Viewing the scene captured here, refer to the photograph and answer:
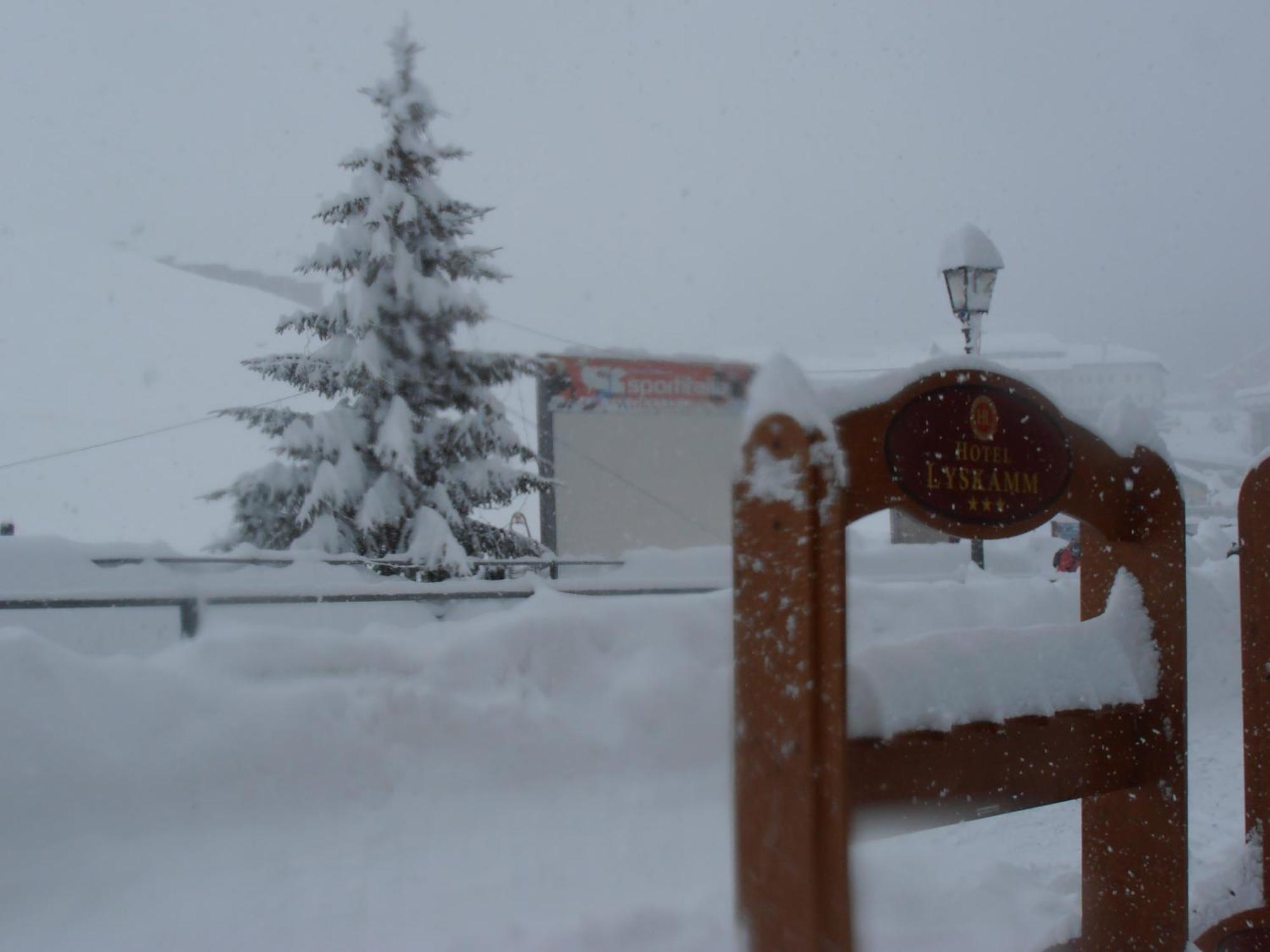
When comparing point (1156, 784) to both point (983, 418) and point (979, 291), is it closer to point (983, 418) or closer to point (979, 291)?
point (983, 418)

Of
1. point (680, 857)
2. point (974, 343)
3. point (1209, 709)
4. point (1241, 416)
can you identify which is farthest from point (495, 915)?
point (1241, 416)

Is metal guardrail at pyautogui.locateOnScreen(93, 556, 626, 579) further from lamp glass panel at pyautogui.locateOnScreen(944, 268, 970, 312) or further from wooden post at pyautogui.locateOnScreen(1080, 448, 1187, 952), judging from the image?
wooden post at pyautogui.locateOnScreen(1080, 448, 1187, 952)

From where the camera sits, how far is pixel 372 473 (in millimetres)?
11984

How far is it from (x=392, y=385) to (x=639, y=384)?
7.73 m

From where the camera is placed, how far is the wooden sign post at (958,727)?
1669 mm

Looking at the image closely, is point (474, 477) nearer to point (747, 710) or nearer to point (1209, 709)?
point (1209, 709)

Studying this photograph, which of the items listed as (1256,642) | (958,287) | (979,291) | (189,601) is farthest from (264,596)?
(979,291)

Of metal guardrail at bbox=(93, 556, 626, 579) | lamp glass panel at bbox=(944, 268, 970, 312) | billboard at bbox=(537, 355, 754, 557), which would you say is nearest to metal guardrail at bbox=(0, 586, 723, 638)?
metal guardrail at bbox=(93, 556, 626, 579)

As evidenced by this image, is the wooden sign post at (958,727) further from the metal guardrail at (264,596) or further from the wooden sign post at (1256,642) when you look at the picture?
the metal guardrail at (264,596)

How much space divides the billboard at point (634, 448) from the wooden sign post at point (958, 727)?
537 inches

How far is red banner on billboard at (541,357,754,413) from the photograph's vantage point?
57.6 feet

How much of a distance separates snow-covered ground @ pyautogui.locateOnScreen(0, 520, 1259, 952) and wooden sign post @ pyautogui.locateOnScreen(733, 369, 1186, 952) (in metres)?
0.64

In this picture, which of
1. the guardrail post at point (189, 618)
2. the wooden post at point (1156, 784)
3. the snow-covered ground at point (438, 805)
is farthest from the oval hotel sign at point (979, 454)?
the guardrail post at point (189, 618)

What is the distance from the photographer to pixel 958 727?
1.95 metres
